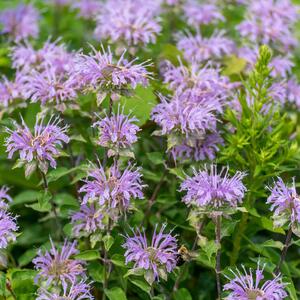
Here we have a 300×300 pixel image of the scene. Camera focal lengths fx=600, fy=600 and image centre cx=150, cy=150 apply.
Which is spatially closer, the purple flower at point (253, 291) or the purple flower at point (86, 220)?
the purple flower at point (253, 291)

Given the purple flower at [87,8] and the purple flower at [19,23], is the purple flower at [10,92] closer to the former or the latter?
the purple flower at [19,23]

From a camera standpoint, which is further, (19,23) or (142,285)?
(19,23)

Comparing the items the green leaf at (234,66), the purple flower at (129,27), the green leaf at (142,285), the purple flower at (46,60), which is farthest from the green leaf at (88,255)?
the green leaf at (234,66)

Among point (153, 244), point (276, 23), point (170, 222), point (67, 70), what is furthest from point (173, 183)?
point (276, 23)

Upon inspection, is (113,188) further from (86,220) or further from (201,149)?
(201,149)

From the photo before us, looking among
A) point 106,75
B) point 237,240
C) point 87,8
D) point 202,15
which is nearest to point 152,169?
point 237,240

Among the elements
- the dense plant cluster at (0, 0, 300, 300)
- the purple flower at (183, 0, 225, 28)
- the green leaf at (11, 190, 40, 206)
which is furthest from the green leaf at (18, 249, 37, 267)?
the purple flower at (183, 0, 225, 28)

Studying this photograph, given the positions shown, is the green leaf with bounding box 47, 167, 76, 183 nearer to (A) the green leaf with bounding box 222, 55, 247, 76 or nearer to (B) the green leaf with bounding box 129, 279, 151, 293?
(B) the green leaf with bounding box 129, 279, 151, 293
